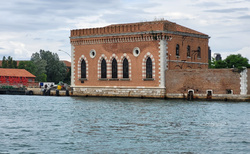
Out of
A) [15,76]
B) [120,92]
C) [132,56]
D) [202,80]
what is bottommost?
[120,92]

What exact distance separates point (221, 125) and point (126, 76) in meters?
35.1

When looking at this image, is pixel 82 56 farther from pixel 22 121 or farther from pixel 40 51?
pixel 40 51

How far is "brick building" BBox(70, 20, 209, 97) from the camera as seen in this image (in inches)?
2488

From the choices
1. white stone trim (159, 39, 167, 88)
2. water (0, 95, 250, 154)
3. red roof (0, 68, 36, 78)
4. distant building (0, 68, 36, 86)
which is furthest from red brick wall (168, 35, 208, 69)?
red roof (0, 68, 36, 78)

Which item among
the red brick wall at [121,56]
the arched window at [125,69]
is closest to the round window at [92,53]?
the red brick wall at [121,56]

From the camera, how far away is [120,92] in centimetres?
6675

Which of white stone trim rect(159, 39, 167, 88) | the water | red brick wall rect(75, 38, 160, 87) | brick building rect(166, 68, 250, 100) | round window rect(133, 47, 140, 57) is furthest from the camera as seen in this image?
round window rect(133, 47, 140, 57)

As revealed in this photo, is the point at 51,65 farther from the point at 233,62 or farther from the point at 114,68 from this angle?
the point at 114,68

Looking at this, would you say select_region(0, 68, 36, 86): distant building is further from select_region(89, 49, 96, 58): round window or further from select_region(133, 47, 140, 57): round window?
select_region(133, 47, 140, 57): round window

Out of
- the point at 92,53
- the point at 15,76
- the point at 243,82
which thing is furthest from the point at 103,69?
the point at 15,76

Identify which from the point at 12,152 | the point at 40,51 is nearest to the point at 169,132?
the point at 12,152

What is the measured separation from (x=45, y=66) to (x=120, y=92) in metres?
72.1

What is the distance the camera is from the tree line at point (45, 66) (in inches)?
5195

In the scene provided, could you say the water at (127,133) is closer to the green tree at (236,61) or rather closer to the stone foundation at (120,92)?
the stone foundation at (120,92)
